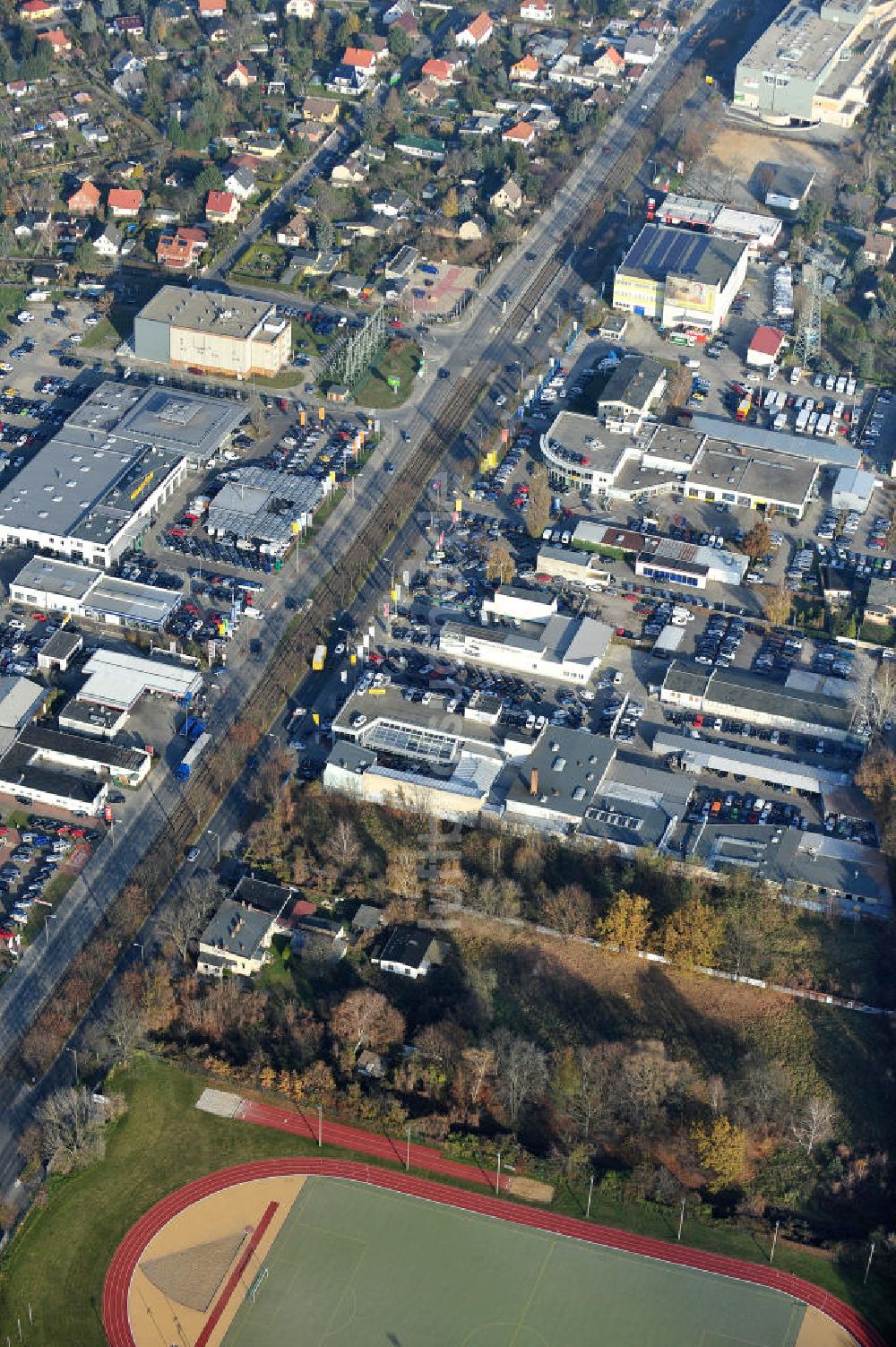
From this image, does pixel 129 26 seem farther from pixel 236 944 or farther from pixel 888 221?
pixel 236 944

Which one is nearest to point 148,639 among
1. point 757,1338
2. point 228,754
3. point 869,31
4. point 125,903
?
point 228,754

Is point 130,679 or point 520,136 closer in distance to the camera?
point 130,679

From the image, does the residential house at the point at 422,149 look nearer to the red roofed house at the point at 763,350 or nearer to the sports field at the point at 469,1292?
the red roofed house at the point at 763,350

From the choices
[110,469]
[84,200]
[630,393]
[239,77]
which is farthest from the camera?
[239,77]

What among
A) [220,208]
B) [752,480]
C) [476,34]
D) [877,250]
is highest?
[476,34]

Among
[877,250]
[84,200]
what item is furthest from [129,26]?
[877,250]
